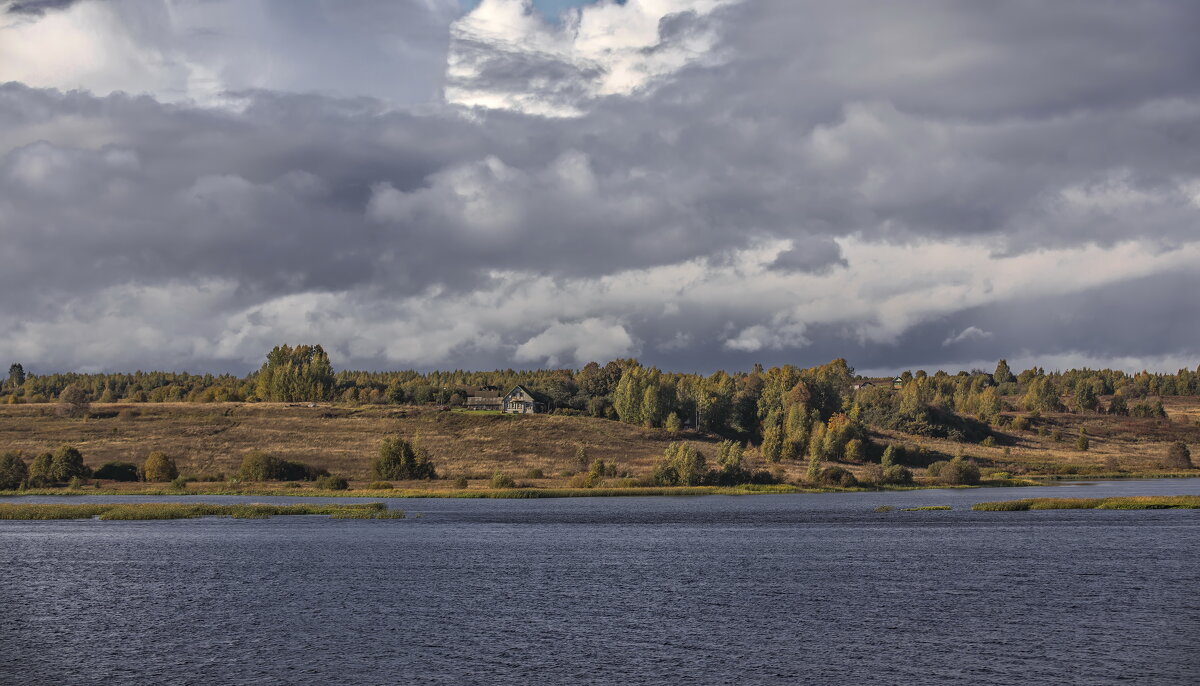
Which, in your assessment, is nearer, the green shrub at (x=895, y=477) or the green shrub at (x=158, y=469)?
the green shrub at (x=158, y=469)

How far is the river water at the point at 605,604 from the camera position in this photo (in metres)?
45.0

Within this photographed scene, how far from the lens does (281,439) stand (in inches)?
7854

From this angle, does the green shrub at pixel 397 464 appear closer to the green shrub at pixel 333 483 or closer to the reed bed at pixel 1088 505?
the green shrub at pixel 333 483

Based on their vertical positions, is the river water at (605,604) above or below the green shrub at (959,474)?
below

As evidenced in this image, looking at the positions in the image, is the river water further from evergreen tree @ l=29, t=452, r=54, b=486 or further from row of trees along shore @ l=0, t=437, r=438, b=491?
row of trees along shore @ l=0, t=437, r=438, b=491

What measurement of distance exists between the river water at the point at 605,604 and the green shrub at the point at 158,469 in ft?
198

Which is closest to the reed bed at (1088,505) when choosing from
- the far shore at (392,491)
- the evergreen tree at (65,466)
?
the far shore at (392,491)

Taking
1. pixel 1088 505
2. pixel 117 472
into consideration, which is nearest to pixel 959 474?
pixel 1088 505

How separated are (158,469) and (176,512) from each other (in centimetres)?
5055

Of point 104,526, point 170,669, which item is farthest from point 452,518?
point 170,669

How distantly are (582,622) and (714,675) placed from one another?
1302cm

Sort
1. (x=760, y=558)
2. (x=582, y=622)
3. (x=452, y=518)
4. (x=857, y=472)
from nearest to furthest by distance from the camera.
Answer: (x=582, y=622) < (x=760, y=558) < (x=452, y=518) < (x=857, y=472)

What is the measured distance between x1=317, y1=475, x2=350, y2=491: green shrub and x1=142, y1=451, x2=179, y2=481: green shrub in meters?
24.6

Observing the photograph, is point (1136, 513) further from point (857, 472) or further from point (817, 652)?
point (817, 652)
